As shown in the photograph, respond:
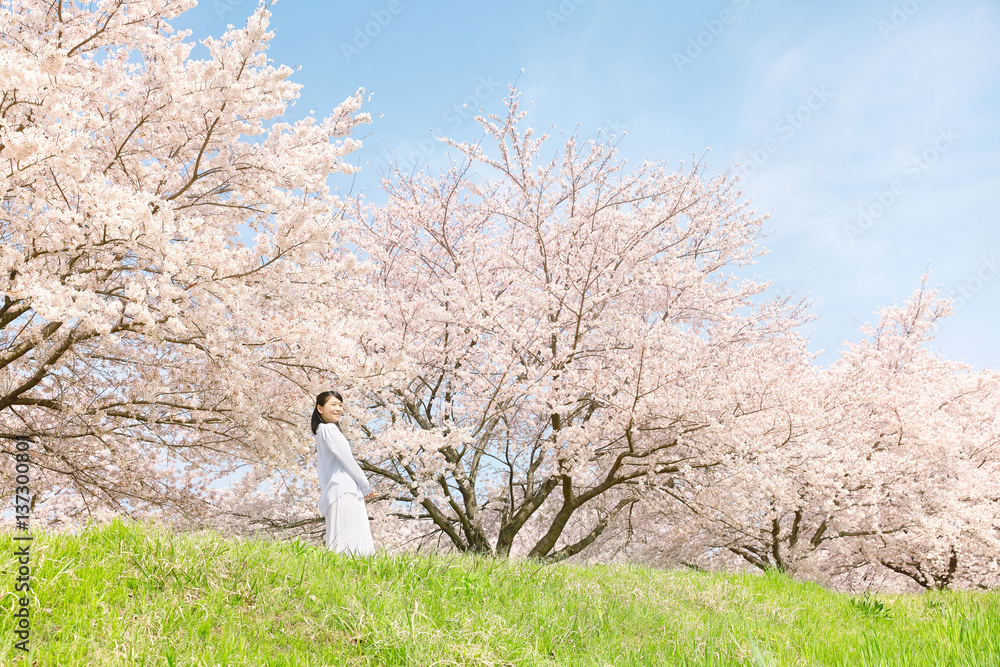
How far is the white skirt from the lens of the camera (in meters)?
5.36

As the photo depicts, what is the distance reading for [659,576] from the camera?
220 inches

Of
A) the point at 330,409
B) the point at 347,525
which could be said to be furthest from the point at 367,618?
the point at 330,409

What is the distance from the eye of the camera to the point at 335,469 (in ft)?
18.7

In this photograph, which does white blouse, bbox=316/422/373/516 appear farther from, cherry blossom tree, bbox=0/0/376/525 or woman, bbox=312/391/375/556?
cherry blossom tree, bbox=0/0/376/525

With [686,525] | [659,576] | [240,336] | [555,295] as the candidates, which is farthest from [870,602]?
[686,525]

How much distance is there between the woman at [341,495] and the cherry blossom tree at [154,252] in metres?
1.50

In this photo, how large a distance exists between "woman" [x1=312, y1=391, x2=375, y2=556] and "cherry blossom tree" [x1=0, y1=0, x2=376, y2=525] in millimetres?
1504

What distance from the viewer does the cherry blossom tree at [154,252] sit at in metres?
5.41

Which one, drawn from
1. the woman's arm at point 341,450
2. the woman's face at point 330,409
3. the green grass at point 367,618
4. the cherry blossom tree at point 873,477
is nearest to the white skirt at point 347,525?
the woman's arm at point 341,450

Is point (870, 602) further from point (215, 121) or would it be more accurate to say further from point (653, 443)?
point (215, 121)

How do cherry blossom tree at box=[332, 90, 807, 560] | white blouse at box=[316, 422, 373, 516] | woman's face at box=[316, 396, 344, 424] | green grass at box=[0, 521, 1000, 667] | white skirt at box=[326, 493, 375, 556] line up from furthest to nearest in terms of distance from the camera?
cherry blossom tree at box=[332, 90, 807, 560]
woman's face at box=[316, 396, 344, 424]
white blouse at box=[316, 422, 373, 516]
white skirt at box=[326, 493, 375, 556]
green grass at box=[0, 521, 1000, 667]

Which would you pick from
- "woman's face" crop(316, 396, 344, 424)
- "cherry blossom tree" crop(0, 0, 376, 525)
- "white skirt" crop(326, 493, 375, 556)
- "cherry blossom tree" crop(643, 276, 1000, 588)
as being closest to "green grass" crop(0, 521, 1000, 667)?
"white skirt" crop(326, 493, 375, 556)

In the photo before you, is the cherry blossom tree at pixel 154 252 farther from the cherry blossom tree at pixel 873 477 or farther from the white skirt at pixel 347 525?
the cherry blossom tree at pixel 873 477

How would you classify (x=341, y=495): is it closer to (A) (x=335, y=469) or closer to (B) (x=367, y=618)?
(A) (x=335, y=469)
